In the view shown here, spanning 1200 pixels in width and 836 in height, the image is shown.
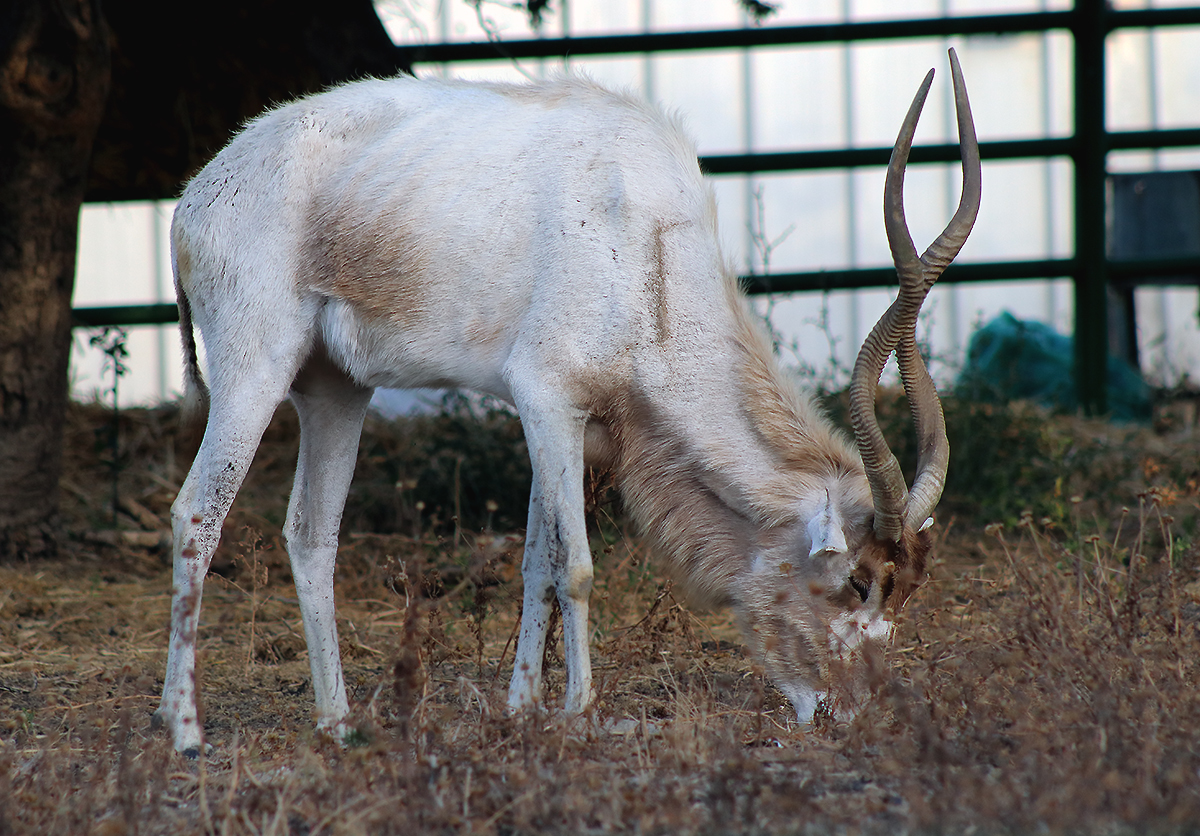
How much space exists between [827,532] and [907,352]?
598 mm

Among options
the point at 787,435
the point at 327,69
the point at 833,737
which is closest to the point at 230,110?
the point at 327,69

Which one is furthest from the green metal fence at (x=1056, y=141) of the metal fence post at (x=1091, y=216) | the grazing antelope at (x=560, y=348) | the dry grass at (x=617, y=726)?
the grazing antelope at (x=560, y=348)

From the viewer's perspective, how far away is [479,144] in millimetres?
3863

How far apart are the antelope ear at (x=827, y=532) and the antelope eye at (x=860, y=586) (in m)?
0.10

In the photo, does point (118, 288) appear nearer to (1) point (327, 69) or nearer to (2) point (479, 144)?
(1) point (327, 69)

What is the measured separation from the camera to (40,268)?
5.40m

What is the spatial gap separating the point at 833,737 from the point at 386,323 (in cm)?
194

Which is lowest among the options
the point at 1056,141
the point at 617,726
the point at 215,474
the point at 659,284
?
the point at 617,726

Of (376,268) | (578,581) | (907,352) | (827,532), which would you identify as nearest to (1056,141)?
(907,352)

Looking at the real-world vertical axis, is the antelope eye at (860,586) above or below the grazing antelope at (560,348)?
below

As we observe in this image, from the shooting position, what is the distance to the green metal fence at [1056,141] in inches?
317

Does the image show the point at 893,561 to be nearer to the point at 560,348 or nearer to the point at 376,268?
the point at 560,348

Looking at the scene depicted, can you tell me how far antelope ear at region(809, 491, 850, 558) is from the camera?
130 inches

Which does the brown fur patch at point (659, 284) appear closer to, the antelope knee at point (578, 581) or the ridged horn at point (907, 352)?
the ridged horn at point (907, 352)
